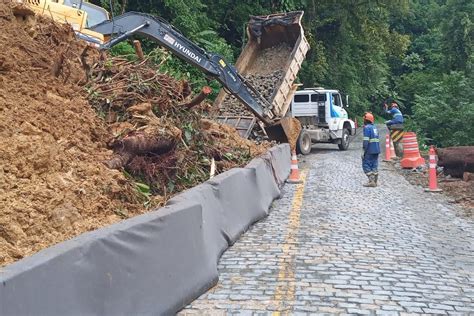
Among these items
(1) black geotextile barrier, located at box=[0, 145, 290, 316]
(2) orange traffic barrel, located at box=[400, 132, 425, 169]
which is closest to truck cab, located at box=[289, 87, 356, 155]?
(2) orange traffic barrel, located at box=[400, 132, 425, 169]

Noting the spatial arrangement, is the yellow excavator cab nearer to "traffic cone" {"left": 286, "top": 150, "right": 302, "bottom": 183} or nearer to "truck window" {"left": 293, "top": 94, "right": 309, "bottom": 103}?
"traffic cone" {"left": 286, "top": 150, "right": 302, "bottom": 183}

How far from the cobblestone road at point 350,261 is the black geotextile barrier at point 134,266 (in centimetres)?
31

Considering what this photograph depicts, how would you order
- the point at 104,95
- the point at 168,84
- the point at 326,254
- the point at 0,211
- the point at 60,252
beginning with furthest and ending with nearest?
1. the point at 168,84
2. the point at 104,95
3. the point at 326,254
4. the point at 0,211
5. the point at 60,252

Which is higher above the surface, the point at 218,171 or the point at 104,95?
the point at 104,95

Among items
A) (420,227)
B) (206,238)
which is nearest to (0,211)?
(206,238)

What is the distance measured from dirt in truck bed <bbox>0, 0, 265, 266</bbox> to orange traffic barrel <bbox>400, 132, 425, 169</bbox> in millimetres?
7501

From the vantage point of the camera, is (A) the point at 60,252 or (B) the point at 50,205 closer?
(A) the point at 60,252

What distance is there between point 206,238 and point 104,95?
3.83 metres

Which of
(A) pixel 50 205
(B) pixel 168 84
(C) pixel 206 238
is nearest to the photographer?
(A) pixel 50 205

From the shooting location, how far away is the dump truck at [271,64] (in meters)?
17.4

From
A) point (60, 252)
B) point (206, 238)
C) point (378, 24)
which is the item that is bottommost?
point (206, 238)

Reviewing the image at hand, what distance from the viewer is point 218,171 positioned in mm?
10078

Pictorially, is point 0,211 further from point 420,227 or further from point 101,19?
point 101,19

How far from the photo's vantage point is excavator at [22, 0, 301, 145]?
10.2 m
